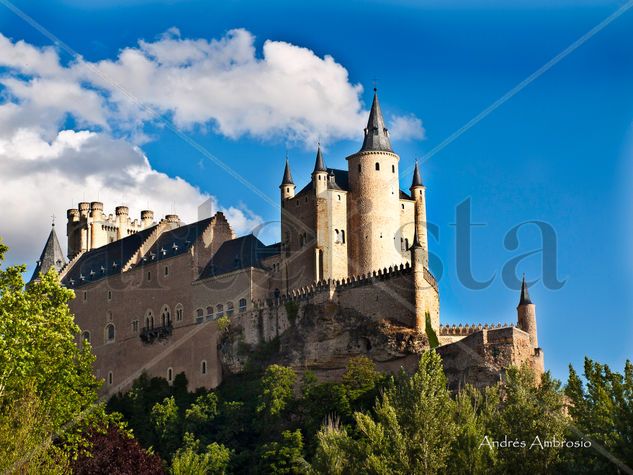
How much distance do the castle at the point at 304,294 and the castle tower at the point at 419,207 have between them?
98 mm

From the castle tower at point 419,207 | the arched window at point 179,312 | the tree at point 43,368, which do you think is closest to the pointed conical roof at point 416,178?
the castle tower at point 419,207

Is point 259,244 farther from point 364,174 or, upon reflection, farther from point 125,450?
point 125,450

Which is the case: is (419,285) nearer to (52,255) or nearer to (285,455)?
(285,455)

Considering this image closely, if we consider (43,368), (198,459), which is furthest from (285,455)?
(43,368)

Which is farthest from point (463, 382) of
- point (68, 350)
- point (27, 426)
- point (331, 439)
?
point (27, 426)

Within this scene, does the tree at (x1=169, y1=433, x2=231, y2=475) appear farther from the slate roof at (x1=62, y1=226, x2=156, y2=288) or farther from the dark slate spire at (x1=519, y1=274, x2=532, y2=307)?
the slate roof at (x1=62, y1=226, x2=156, y2=288)

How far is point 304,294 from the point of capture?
96.0 meters

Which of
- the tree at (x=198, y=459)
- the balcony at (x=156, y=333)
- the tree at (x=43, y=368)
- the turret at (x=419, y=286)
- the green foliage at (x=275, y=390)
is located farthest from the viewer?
the balcony at (x=156, y=333)

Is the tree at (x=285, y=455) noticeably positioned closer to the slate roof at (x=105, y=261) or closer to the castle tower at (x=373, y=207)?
the castle tower at (x=373, y=207)

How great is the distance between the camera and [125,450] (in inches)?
2596

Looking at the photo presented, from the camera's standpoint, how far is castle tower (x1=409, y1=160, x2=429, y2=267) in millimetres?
98188

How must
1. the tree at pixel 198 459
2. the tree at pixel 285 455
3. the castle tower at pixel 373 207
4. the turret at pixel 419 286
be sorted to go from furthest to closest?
1. the castle tower at pixel 373 207
2. the turret at pixel 419 286
3. the tree at pixel 285 455
4. the tree at pixel 198 459

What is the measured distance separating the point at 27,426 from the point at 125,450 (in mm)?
14213

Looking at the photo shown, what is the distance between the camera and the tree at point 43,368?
182 feet
